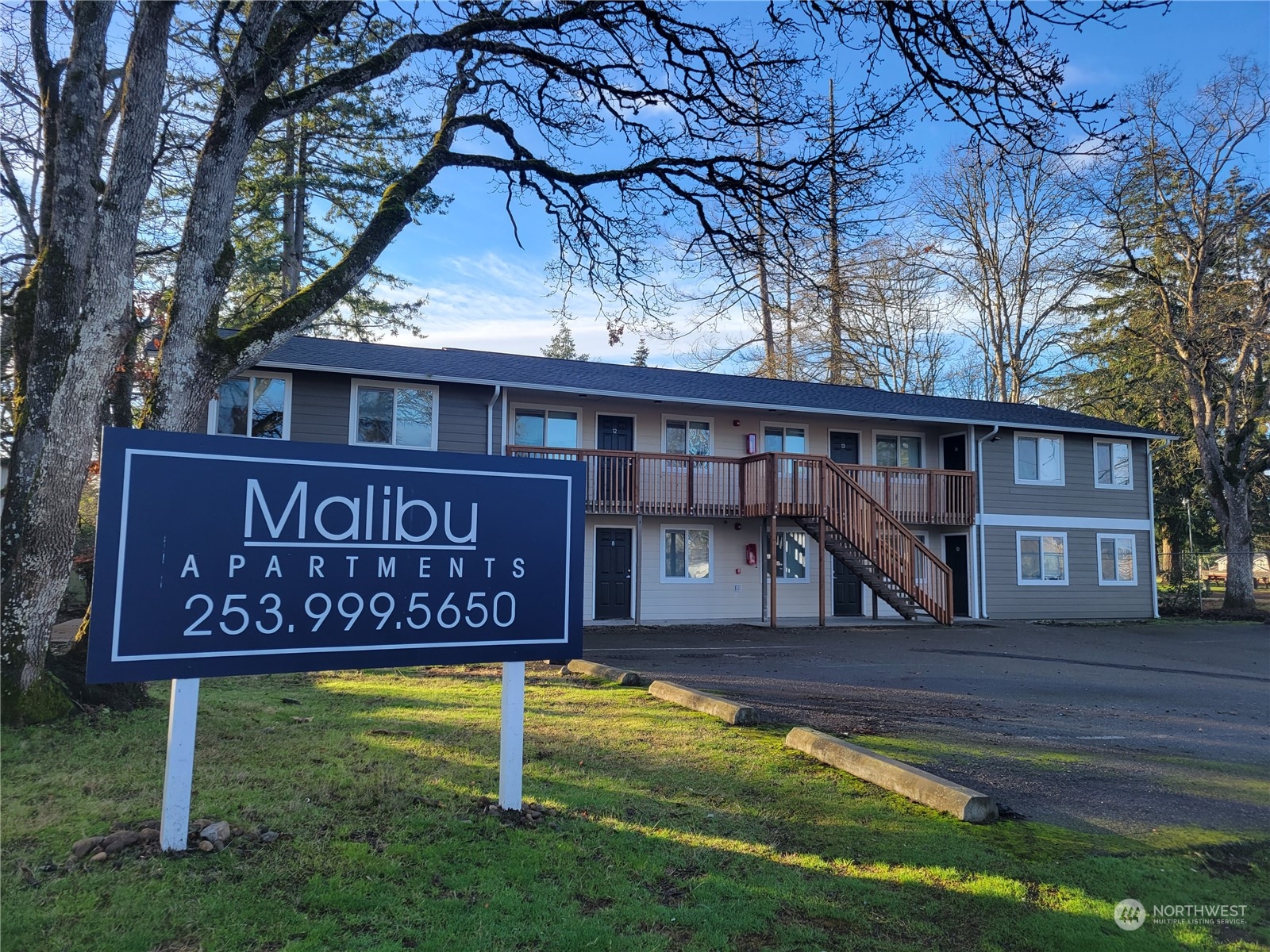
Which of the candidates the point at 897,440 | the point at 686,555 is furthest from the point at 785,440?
the point at 686,555

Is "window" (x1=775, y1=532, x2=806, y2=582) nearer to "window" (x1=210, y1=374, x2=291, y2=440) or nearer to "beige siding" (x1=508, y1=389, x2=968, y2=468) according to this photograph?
"beige siding" (x1=508, y1=389, x2=968, y2=468)

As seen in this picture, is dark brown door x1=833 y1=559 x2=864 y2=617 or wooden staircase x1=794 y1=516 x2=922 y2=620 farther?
dark brown door x1=833 y1=559 x2=864 y2=617

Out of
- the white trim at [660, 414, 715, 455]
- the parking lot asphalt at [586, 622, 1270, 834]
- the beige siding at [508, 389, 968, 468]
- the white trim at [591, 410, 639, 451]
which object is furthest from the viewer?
the white trim at [660, 414, 715, 455]

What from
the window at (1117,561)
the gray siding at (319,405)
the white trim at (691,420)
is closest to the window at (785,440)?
the white trim at (691,420)

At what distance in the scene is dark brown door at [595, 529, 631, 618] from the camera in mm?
17078

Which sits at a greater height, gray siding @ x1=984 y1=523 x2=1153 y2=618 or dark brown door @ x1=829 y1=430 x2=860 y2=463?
dark brown door @ x1=829 y1=430 x2=860 y2=463

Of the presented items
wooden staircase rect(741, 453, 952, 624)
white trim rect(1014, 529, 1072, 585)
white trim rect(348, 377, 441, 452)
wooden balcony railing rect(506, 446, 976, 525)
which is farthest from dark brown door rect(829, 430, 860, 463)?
white trim rect(348, 377, 441, 452)

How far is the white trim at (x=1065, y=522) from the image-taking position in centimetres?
2022

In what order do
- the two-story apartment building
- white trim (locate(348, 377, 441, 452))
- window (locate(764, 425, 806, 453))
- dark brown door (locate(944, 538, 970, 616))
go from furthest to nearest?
dark brown door (locate(944, 538, 970, 616)) → window (locate(764, 425, 806, 453)) → the two-story apartment building → white trim (locate(348, 377, 441, 452))

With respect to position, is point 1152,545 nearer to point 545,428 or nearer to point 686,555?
point 686,555

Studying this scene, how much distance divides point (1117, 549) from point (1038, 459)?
145 inches

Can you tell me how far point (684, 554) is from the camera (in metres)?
18.0

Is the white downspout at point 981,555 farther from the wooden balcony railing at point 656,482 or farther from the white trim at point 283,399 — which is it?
the white trim at point 283,399

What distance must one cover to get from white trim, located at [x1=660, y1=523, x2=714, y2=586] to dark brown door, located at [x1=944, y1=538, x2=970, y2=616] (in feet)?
21.3
